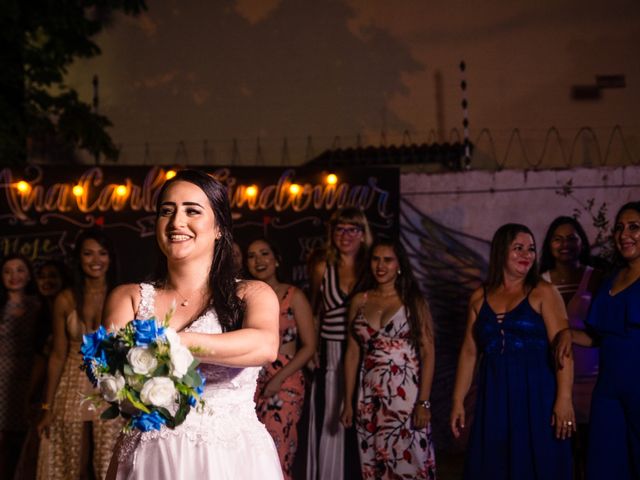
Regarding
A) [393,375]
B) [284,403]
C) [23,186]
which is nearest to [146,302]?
[393,375]

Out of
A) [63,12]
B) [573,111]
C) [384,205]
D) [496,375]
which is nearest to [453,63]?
[573,111]

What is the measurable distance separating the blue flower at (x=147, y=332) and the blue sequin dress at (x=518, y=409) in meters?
3.29

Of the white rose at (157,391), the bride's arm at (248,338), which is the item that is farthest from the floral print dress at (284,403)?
the white rose at (157,391)

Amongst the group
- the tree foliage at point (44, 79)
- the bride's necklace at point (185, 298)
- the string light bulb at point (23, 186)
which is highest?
the tree foliage at point (44, 79)

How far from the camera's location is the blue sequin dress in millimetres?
5051

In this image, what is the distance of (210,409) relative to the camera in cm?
273

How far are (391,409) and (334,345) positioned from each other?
0.82 m

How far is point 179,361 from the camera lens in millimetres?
2246

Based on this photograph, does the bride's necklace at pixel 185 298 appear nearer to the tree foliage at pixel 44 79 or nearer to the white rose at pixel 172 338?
the white rose at pixel 172 338

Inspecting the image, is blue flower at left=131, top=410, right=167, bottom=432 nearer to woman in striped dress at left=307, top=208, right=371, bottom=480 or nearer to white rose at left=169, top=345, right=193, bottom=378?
white rose at left=169, top=345, right=193, bottom=378

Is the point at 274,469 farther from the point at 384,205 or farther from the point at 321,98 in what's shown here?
the point at 321,98

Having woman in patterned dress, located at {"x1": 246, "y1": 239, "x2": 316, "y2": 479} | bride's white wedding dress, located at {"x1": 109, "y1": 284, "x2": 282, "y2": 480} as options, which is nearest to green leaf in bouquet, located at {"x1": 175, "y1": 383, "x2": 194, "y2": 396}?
bride's white wedding dress, located at {"x1": 109, "y1": 284, "x2": 282, "y2": 480}

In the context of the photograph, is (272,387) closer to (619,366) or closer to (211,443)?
(619,366)

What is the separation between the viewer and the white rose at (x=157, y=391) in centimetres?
225
